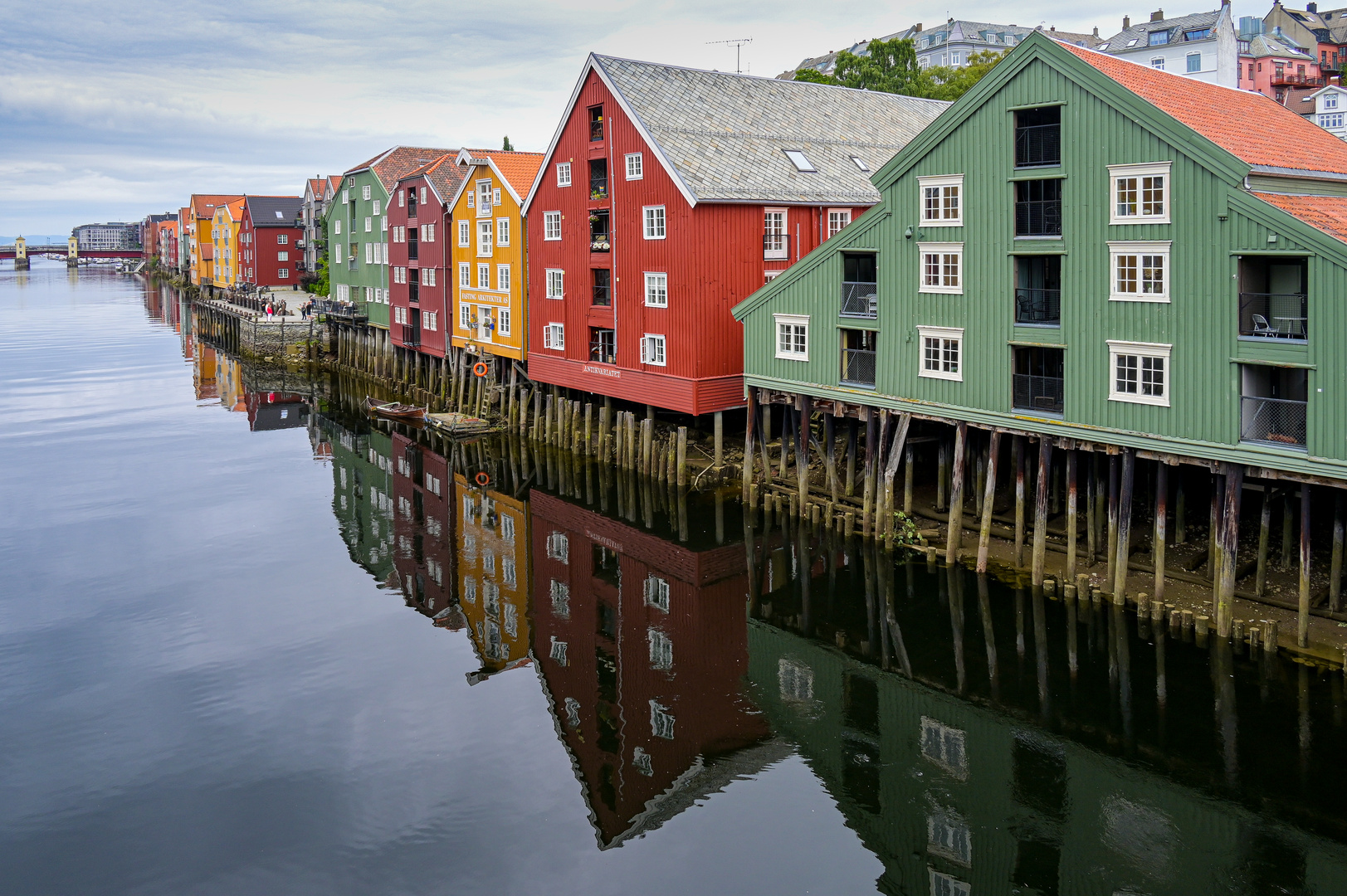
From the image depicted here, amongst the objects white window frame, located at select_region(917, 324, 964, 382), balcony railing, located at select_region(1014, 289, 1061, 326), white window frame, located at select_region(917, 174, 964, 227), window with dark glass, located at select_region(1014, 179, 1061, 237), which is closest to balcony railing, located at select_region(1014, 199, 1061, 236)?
window with dark glass, located at select_region(1014, 179, 1061, 237)

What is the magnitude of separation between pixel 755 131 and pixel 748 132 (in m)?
0.49

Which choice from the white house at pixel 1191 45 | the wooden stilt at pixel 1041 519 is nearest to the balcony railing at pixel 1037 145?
the wooden stilt at pixel 1041 519

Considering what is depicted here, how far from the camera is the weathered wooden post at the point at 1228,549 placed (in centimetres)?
2270

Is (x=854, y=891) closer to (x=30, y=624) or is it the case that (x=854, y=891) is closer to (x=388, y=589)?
(x=388, y=589)

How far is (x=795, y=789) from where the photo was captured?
19.2 m

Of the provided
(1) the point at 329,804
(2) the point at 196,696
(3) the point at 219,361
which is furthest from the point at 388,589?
(3) the point at 219,361

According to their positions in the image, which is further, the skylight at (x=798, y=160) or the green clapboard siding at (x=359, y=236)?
the green clapboard siding at (x=359, y=236)

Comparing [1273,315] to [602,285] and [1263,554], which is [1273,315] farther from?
[602,285]

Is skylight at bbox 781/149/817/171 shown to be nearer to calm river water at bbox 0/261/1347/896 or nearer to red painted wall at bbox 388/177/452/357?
calm river water at bbox 0/261/1347/896

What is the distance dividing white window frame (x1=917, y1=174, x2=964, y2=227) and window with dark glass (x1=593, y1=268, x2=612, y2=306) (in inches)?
677

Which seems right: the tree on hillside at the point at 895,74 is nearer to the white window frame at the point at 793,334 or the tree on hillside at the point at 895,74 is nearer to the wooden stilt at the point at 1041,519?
the white window frame at the point at 793,334

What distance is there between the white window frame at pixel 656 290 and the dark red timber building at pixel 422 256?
23322mm

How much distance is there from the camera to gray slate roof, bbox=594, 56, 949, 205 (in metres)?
40.2

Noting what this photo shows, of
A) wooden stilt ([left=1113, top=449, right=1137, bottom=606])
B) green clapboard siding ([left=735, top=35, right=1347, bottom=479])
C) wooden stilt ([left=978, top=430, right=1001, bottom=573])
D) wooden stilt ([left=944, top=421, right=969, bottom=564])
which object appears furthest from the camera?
wooden stilt ([left=944, top=421, right=969, bottom=564])
